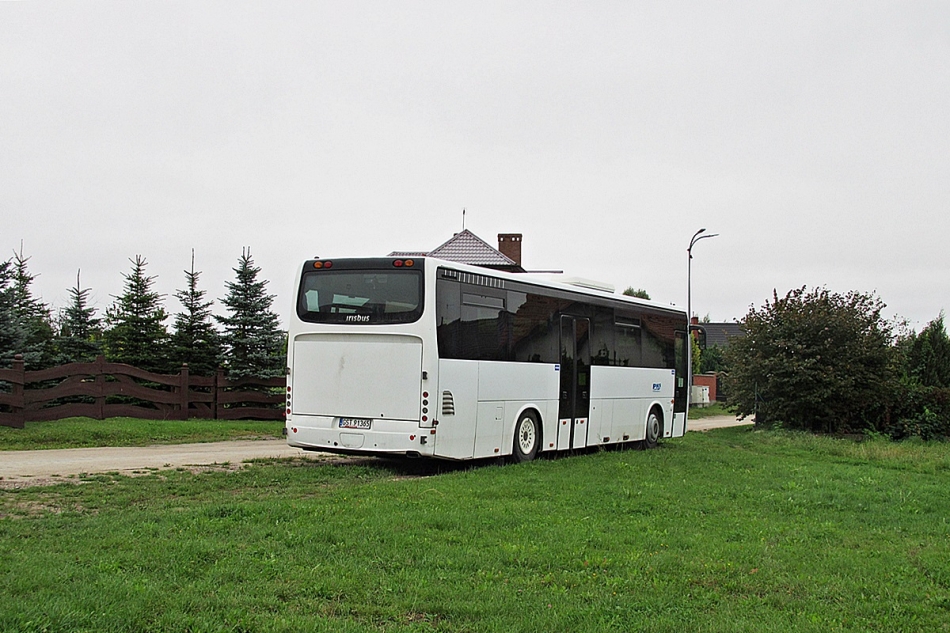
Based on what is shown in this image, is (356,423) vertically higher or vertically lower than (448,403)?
lower

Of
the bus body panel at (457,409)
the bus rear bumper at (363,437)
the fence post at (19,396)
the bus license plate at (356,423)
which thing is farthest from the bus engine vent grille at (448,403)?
the fence post at (19,396)

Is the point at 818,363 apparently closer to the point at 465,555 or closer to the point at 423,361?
the point at 423,361

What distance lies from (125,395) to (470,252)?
22.2 meters

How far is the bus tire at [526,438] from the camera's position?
54.0 ft

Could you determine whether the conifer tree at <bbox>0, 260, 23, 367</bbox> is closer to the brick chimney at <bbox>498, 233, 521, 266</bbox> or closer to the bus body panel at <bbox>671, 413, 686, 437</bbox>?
the bus body panel at <bbox>671, 413, 686, 437</bbox>

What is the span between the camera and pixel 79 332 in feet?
87.6

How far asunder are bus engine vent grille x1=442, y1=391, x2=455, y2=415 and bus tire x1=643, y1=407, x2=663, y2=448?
7.93 meters

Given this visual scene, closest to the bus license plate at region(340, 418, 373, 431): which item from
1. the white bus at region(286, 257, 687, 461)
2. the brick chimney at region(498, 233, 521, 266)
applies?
the white bus at region(286, 257, 687, 461)

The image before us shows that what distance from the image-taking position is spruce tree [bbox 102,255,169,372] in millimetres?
25031

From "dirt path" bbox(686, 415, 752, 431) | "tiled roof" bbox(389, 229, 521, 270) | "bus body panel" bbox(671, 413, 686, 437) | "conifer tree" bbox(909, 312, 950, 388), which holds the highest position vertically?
"tiled roof" bbox(389, 229, 521, 270)

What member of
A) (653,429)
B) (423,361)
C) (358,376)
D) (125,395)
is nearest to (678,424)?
(653,429)

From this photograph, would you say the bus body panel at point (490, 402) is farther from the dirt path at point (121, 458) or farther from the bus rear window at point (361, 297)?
the dirt path at point (121, 458)

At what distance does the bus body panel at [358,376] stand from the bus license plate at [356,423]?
0.08 metres

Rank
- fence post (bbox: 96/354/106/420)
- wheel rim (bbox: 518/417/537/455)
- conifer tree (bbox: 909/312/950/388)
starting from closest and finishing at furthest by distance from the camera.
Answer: wheel rim (bbox: 518/417/537/455) < fence post (bbox: 96/354/106/420) < conifer tree (bbox: 909/312/950/388)
